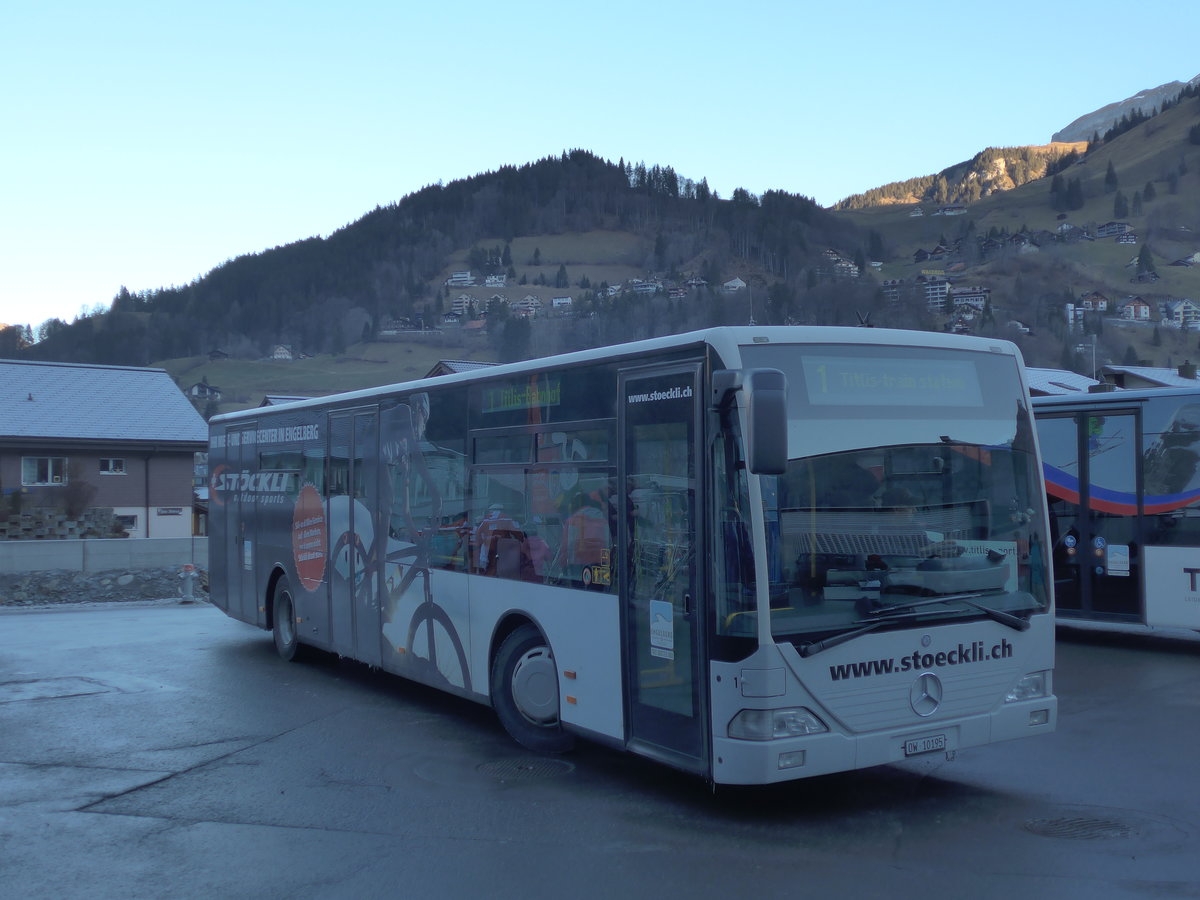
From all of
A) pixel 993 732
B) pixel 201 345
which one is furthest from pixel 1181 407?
pixel 201 345

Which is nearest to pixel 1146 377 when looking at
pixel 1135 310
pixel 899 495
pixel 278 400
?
pixel 278 400

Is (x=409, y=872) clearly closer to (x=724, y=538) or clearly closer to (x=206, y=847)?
(x=206, y=847)

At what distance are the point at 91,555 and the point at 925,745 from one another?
2465 cm

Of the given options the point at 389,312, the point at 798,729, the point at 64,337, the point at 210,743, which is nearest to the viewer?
the point at 798,729

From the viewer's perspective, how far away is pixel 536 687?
27.0 ft

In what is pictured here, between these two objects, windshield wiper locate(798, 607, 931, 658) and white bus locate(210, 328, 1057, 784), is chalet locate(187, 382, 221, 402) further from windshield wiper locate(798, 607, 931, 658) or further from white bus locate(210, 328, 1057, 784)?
windshield wiper locate(798, 607, 931, 658)

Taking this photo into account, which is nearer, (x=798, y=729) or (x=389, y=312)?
(x=798, y=729)

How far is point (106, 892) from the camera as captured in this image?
5641mm

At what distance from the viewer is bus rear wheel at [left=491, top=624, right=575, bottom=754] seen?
26.6ft

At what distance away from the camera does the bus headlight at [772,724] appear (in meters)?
6.14

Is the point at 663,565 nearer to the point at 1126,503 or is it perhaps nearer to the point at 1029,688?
the point at 1029,688

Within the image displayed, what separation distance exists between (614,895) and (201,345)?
458 feet

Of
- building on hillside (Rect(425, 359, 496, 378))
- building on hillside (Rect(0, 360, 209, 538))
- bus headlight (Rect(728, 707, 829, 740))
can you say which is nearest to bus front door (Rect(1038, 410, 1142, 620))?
building on hillside (Rect(425, 359, 496, 378))

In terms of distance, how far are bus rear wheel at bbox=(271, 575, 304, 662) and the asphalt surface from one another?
6.86 feet
